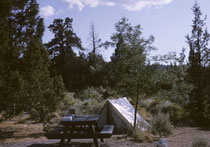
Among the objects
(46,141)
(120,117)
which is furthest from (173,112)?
(46,141)

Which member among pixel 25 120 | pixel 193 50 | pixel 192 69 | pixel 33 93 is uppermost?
pixel 193 50

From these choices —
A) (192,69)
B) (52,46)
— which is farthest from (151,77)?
(52,46)

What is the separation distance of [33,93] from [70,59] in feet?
64.4

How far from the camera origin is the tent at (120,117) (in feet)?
32.1

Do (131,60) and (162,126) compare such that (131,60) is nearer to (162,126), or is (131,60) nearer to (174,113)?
(162,126)

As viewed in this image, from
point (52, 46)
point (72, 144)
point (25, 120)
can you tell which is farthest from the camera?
point (52, 46)

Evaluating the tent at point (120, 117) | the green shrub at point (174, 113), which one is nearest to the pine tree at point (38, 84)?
the tent at point (120, 117)

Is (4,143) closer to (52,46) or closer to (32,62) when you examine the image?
(32,62)

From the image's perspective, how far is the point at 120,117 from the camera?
32.8ft

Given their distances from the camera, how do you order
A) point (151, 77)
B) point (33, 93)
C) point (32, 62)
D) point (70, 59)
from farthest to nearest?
point (70, 59) < point (32, 62) < point (33, 93) < point (151, 77)

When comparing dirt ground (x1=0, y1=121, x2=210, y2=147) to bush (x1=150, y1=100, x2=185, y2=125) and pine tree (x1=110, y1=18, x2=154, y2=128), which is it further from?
bush (x1=150, y1=100, x2=185, y2=125)

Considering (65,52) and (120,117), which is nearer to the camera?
(120,117)

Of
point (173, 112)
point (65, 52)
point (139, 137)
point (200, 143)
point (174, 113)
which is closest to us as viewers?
point (200, 143)

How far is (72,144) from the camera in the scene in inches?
299
